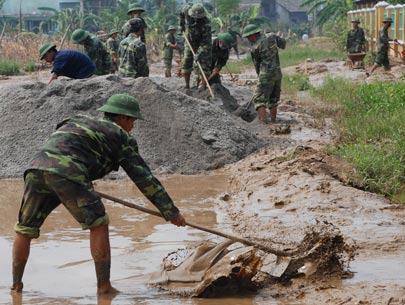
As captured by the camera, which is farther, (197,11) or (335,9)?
(335,9)

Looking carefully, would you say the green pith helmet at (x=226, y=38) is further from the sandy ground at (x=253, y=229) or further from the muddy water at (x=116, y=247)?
the muddy water at (x=116, y=247)

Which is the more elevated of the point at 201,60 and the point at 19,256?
the point at 201,60

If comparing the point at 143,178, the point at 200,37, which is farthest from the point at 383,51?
the point at 143,178

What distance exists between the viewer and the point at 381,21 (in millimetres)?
26562

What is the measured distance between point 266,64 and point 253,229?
223 inches

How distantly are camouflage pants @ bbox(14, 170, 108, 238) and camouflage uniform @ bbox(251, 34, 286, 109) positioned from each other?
7.24 m

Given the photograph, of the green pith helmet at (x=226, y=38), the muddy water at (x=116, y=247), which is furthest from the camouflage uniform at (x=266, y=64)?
the muddy water at (x=116, y=247)

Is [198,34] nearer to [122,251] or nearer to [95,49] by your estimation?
[95,49]

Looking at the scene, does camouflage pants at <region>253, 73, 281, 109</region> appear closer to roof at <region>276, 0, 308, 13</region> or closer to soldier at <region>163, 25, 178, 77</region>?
soldier at <region>163, 25, 178, 77</region>

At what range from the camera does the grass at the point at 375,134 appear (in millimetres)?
7617

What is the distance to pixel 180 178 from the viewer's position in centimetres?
924

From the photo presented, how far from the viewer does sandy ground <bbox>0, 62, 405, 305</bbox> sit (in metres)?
5.06

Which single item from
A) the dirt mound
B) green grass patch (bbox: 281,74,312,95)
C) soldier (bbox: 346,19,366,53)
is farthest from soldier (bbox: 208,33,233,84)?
soldier (bbox: 346,19,366,53)

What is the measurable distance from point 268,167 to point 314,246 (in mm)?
3509
